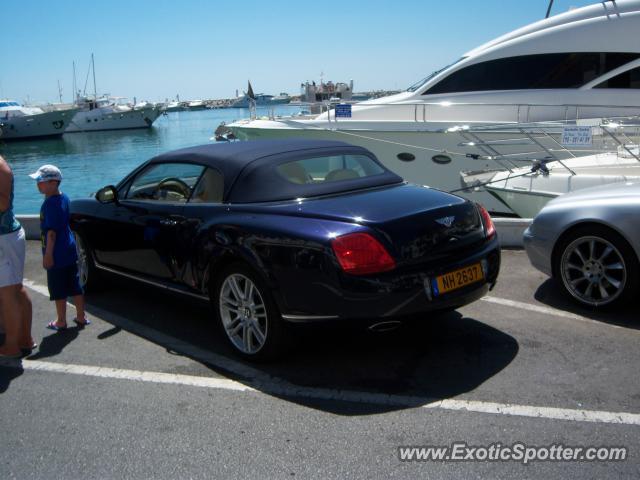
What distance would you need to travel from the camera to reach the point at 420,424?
3.32 meters

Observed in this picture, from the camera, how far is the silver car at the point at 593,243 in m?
4.72

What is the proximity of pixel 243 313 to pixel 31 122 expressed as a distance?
236ft

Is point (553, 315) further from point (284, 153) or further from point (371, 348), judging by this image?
point (284, 153)

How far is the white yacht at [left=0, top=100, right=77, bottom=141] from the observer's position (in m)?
66.9

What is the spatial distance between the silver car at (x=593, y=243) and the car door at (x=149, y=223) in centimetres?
289

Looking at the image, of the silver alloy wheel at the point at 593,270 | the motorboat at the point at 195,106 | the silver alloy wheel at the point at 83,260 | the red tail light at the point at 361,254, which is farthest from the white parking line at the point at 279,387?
the motorboat at the point at 195,106

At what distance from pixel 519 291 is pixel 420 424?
105 inches

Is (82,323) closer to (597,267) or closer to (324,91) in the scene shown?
(597,267)

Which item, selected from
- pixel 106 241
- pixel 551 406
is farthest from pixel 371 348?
pixel 106 241

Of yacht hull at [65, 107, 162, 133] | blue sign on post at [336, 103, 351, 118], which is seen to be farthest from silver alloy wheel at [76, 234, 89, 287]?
yacht hull at [65, 107, 162, 133]

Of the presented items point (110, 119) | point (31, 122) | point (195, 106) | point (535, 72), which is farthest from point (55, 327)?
point (195, 106)

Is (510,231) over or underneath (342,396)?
over

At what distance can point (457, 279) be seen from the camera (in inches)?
157

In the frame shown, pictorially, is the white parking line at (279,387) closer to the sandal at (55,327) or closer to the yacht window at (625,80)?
the sandal at (55,327)
